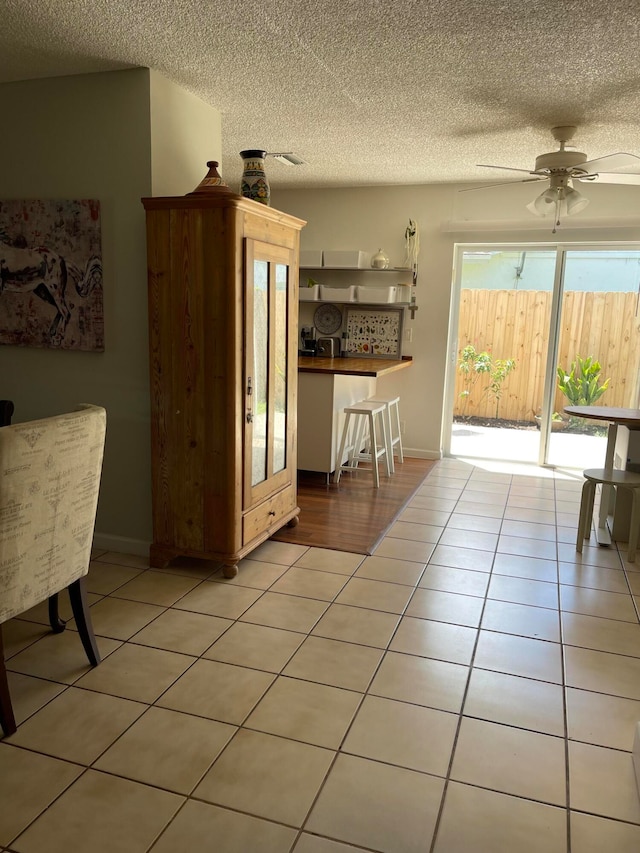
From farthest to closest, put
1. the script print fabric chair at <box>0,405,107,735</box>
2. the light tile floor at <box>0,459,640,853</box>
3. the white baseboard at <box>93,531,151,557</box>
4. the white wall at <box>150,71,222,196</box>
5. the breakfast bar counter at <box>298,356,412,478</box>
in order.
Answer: the breakfast bar counter at <box>298,356,412,478</box>
the white baseboard at <box>93,531,151,557</box>
the white wall at <box>150,71,222,196</box>
the script print fabric chair at <box>0,405,107,735</box>
the light tile floor at <box>0,459,640,853</box>

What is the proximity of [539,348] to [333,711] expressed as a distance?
4.52 metres

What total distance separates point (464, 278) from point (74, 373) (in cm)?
380

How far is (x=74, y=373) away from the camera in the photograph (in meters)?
3.54

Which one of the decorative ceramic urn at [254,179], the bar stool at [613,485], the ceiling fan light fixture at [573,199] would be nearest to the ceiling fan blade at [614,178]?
the ceiling fan light fixture at [573,199]

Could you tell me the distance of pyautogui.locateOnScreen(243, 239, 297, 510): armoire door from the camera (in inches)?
128

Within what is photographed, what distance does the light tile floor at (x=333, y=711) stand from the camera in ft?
5.73

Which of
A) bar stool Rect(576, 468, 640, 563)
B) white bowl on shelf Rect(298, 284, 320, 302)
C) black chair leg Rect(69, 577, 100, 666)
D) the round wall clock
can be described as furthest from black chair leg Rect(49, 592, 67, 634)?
the round wall clock

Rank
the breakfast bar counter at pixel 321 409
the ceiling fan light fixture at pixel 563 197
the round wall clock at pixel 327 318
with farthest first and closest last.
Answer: the round wall clock at pixel 327 318
the breakfast bar counter at pixel 321 409
the ceiling fan light fixture at pixel 563 197

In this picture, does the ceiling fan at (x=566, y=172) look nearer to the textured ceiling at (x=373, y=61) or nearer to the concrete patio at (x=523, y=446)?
the textured ceiling at (x=373, y=61)

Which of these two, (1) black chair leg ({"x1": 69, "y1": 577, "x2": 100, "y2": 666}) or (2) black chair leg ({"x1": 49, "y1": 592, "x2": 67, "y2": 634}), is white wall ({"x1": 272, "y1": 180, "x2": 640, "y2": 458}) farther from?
(1) black chair leg ({"x1": 69, "y1": 577, "x2": 100, "y2": 666})

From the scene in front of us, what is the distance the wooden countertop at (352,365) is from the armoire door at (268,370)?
102cm

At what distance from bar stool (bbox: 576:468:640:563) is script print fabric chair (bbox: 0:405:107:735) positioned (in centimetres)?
275

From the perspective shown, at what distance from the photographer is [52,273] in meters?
3.44

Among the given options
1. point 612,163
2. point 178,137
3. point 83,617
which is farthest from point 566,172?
point 83,617
